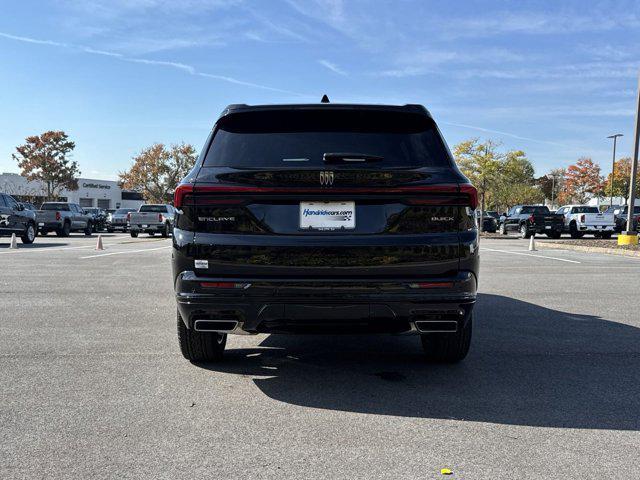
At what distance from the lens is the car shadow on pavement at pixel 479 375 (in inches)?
150

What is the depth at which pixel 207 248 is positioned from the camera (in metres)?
3.97

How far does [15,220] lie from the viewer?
840 inches

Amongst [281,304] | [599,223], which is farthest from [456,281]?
[599,223]

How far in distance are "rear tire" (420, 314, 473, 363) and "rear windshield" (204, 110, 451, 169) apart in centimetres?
138

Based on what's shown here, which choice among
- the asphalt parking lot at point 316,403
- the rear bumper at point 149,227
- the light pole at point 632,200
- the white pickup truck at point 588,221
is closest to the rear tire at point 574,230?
the white pickup truck at point 588,221

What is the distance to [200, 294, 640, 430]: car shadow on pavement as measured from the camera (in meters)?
3.81

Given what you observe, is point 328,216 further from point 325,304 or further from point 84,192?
point 84,192

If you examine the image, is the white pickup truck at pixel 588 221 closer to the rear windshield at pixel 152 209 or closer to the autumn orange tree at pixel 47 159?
the rear windshield at pixel 152 209

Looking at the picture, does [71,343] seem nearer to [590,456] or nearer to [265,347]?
[265,347]

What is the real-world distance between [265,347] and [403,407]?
2.00 metres

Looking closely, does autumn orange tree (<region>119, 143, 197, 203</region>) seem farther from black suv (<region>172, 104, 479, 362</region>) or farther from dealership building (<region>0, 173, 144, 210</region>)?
black suv (<region>172, 104, 479, 362</region>)

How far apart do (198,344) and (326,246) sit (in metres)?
1.52

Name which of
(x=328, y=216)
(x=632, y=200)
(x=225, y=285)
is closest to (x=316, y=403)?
(x=225, y=285)

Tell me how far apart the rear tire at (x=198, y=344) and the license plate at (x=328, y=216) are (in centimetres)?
137
